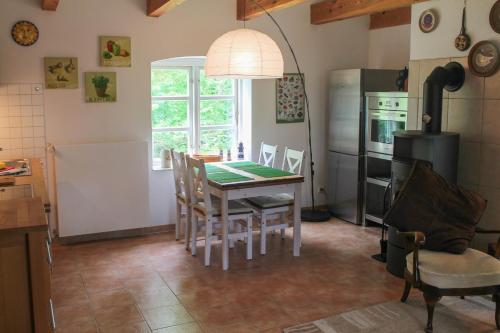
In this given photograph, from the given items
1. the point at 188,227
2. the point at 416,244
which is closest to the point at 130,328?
the point at 188,227

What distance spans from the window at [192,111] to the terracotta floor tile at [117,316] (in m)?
2.26

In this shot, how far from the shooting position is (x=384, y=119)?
5305 millimetres

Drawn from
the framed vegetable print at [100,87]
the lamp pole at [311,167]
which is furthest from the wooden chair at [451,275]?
the framed vegetable print at [100,87]

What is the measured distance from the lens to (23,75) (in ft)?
15.5

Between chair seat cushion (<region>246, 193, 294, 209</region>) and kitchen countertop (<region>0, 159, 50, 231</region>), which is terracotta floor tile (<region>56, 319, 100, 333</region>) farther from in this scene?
chair seat cushion (<region>246, 193, 294, 209</region>)

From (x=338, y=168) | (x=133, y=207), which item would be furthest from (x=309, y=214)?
(x=133, y=207)

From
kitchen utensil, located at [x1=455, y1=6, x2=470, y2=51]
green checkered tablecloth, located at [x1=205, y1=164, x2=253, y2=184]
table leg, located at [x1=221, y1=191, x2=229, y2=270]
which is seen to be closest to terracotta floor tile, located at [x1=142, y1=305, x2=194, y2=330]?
table leg, located at [x1=221, y1=191, x2=229, y2=270]

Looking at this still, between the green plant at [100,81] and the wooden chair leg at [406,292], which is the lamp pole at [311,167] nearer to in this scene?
the green plant at [100,81]

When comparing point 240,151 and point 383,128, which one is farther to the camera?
point 240,151

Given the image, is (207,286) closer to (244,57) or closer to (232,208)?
(232,208)

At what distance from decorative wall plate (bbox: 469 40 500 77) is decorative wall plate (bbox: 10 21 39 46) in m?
3.73

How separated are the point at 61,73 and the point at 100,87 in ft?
1.22

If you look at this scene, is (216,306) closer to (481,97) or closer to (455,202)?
(455,202)

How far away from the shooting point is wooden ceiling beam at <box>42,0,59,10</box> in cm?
442
